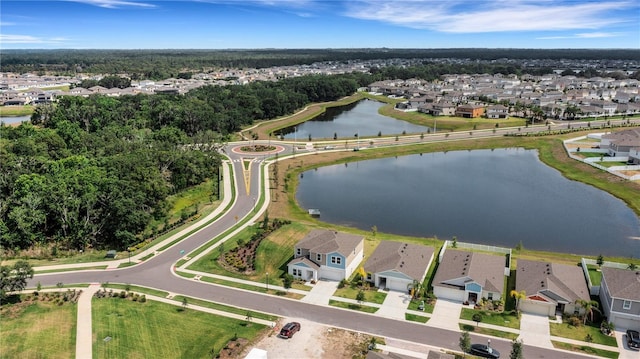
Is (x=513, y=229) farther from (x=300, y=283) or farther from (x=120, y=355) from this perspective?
(x=120, y=355)

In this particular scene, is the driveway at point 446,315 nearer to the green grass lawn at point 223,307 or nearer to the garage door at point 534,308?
the garage door at point 534,308

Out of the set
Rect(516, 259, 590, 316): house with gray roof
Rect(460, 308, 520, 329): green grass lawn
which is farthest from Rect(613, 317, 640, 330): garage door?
Rect(460, 308, 520, 329): green grass lawn

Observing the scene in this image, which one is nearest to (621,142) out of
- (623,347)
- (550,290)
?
(550,290)

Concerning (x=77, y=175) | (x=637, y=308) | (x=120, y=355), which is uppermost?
(x=77, y=175)

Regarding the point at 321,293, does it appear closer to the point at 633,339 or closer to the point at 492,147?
the point at 633,339

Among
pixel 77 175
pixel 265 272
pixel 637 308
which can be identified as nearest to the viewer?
pixel 637 308

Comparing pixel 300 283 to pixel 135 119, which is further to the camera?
pixel 135 119

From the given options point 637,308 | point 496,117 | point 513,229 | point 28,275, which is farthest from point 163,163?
point 496,117

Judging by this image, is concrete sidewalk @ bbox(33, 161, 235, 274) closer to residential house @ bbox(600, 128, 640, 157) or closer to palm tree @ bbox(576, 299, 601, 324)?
palm tree @ bbox(576, 299, 601, 324)
